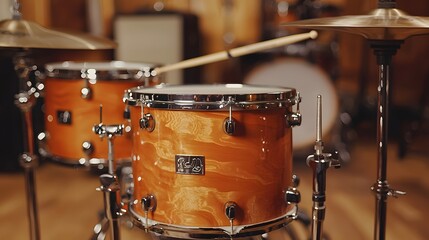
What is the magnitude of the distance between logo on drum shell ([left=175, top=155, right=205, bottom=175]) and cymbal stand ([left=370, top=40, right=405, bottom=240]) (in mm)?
479

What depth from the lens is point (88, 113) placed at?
1.90 meters

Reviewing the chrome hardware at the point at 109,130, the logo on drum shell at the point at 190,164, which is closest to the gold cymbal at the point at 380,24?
the logo on drum shell at the point at 190,164

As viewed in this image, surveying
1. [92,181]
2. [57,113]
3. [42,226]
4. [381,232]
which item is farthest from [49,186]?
[381,232]

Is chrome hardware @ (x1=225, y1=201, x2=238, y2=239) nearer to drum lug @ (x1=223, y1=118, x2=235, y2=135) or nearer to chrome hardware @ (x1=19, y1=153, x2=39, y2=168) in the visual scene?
drum lug @ (x1=223, y1=118, x2=235, y2=135)

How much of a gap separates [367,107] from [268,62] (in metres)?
1.34

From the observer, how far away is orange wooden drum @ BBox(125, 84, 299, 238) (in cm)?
127

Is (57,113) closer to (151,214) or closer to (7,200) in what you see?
(151,214)

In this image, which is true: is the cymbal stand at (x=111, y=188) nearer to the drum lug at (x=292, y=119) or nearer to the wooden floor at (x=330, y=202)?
the drum lug at (x=292, y=119)

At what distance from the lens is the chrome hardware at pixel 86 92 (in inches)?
73.8

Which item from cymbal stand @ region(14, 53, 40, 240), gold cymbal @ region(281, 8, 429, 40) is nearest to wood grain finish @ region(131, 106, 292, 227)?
gold cymbal @ region(281, 8, 429, 40)

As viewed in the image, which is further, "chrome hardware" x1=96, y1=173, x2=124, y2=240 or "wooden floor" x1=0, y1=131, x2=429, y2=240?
"wooden floor" x1=0, y1=131, x2=429, y2=240

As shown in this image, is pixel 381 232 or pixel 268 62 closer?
pixel 381 232

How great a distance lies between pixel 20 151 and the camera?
125 inches

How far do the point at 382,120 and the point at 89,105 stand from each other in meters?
1.00
